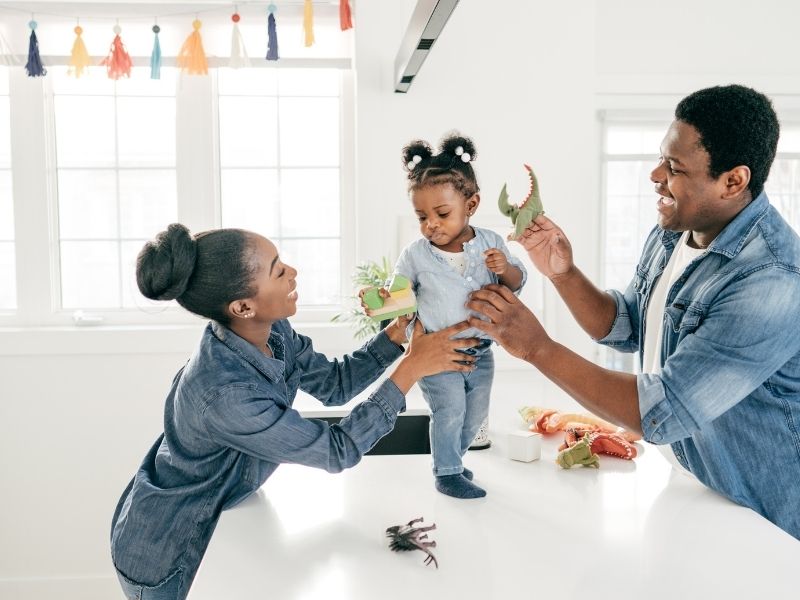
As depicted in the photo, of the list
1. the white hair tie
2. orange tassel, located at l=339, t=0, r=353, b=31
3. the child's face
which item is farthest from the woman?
orange tassel, located at l=339, t=0, r=353, b=31

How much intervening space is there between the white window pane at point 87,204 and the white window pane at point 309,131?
79cm

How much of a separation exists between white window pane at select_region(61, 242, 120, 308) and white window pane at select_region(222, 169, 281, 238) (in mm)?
540

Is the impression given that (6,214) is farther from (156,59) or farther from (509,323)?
(509,323)

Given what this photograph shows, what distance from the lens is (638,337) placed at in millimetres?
1863

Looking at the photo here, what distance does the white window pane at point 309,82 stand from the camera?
3314mm

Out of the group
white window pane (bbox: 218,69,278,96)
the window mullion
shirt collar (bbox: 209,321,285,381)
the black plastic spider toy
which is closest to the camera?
the black plastic spider toy

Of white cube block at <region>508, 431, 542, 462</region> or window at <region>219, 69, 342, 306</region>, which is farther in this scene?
window at <region>219, 69, 342, 306</region>

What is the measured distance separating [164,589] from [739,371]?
45.2 inches

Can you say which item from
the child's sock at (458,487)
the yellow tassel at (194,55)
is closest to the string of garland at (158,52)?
the yellow tassel at (194,55)

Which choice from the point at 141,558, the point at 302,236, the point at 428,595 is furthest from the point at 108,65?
the point at 428,595

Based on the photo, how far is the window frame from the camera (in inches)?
126

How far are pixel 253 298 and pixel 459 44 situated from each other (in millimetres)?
1982

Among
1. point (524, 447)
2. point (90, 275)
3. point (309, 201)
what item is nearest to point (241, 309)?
point (524, 447)

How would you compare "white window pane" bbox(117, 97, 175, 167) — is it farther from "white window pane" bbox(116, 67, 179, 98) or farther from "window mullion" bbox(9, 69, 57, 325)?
"window mullion" bbox(9, 69, 57, 325)
